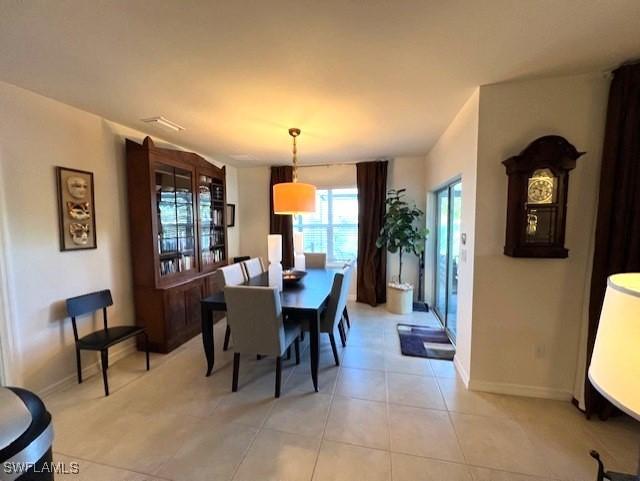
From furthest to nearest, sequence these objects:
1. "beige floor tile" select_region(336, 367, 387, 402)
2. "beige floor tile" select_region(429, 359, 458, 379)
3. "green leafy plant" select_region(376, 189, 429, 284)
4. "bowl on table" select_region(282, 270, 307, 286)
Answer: "green leafy plant" select_region(376, 189, 429, 284) → "bowl on table" select_region(282, 270, 307, 286) → "beige floor tile" select_region(429, 359, 458, 379) → "beige floor tile" select_region(336, 367, 387, 402)

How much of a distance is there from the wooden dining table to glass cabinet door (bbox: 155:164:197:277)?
0.95 metres

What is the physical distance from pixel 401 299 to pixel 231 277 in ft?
8.36

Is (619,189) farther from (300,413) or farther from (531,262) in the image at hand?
(300,413)

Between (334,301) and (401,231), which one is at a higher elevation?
(401,231)

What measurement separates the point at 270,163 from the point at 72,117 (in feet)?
9.17

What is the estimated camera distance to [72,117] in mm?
2504

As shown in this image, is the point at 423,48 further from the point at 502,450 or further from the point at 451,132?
the point at 502,450

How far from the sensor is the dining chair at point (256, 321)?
86.4 inches

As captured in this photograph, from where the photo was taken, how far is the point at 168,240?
3.33m

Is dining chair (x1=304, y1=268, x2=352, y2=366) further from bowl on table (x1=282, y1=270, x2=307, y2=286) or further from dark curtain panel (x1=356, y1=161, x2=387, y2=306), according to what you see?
dark curtain panel (x1=356, y1=161, x2=387, y2=306)

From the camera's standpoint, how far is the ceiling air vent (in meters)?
2.79

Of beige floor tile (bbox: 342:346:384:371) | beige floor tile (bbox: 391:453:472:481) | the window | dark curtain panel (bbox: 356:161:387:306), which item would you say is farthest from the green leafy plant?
beige floor tile (bbox: 391:453:472:481)

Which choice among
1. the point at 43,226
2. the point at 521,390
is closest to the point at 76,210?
the point at 43,226

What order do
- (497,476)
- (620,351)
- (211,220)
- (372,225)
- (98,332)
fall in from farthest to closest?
(372,225)
(211,220)
(98,332)
(497,476)
(620,351)
